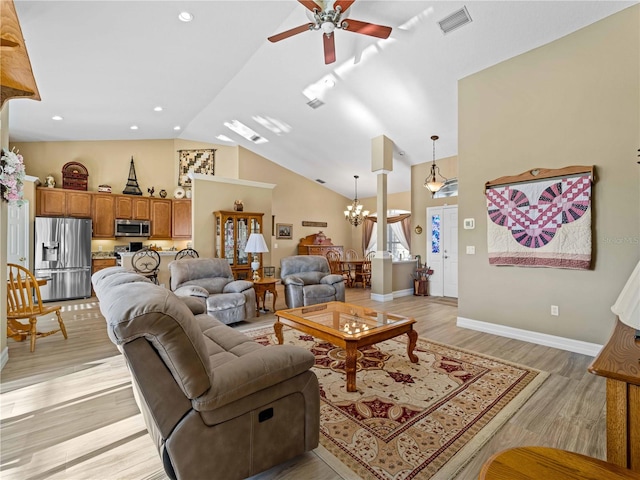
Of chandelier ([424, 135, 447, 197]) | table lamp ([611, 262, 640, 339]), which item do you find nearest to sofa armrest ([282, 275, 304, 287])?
chandelier ([424, 135, 447, 197])

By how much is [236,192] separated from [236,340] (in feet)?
18.0

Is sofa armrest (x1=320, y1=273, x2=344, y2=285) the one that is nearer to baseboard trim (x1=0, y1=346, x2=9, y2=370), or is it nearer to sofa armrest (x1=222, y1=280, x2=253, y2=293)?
sofa armrest (x1=222, y1=280, x2=253, y2=293)

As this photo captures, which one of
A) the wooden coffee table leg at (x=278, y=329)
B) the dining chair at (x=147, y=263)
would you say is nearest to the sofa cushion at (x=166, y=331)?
the wooden coffee table leg at (x=278, y=329)

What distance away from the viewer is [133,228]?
743 centimetres

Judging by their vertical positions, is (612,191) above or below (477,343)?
above

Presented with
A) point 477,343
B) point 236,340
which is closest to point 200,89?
point 236,340

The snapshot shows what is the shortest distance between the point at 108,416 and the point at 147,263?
4336 millimetres

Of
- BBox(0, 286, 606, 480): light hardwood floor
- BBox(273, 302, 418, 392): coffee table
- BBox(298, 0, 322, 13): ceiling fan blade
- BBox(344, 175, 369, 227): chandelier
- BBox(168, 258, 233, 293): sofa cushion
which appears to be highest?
BBox(298, 0, 322, 13): ceiling fan blade

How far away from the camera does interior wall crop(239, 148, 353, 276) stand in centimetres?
868

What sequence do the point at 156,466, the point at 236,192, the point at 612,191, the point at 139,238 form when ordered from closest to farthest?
A: the point at 156,466 < the point at 612,191 < the point at 236,192 < the point at 139,238

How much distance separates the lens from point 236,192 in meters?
7.19

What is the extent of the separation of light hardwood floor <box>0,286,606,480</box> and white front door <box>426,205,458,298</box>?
324cm

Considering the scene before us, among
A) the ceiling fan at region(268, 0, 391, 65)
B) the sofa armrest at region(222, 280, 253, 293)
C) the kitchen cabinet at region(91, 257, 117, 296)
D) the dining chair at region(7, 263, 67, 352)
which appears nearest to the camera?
the ceiling fan at region(268, 0, 391, 65)

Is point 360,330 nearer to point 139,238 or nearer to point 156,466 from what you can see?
point 156,466
